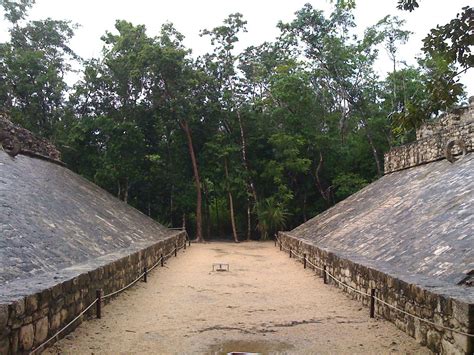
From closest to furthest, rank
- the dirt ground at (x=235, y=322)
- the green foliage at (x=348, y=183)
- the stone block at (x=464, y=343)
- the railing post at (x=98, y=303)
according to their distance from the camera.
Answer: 1. the stone block at (x=464, y=343)
2. the dirt ground at (x=235, y=322)
3. the railing post at (x=98, y=303)
4. the green foliage at (x=348, y=183)

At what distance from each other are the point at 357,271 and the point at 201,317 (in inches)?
102

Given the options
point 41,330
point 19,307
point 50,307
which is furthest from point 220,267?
point 19,307

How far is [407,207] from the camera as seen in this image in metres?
9.45

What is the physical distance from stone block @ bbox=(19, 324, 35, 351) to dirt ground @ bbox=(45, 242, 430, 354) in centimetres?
39

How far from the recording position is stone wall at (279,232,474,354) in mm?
3561

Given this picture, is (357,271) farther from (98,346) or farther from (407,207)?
(98,346)

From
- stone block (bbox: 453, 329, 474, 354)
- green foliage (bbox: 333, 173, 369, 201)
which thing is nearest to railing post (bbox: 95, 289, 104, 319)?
stone block (bbox: 453, 329, 474, 354)

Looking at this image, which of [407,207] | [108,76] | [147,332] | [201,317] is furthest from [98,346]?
[108,76]

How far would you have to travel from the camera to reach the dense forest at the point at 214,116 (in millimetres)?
21812

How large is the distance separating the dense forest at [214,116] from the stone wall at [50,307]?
601 inches

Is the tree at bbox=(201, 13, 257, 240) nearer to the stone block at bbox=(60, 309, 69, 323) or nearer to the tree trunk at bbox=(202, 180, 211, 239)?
the tree trunk at bbox=(202, 180, 211, 239)

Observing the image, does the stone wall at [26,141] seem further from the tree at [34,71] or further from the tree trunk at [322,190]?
the tree trunk at [322,190]

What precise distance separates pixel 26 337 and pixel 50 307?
60 cm

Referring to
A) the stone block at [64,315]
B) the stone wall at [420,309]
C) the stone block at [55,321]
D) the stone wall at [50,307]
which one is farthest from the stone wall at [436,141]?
the stone block at [55,321]
